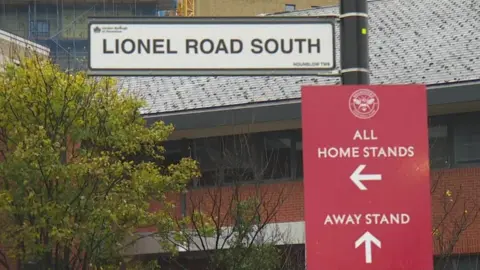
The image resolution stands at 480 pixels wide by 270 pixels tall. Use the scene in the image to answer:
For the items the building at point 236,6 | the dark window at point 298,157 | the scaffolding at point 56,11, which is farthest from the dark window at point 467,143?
the scaffolding at point 56,11

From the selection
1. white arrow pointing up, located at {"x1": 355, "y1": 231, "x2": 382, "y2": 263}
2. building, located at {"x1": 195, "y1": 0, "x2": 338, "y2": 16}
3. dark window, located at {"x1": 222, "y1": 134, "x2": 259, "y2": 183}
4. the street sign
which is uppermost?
building, located at {"x1": 195, "y1": 0, "x2": 338, "y2": 16}

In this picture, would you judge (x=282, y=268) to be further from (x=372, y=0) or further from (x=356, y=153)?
(x=356, y=153)

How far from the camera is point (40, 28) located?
3376 inches

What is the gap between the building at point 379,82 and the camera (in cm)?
2119

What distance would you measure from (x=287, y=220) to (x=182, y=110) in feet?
12.5

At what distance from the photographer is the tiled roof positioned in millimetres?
22094

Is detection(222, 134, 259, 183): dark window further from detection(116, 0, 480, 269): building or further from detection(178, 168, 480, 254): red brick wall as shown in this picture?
detection(178, 168, 480, 254): red brick wall

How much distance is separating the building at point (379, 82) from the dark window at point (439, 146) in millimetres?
24

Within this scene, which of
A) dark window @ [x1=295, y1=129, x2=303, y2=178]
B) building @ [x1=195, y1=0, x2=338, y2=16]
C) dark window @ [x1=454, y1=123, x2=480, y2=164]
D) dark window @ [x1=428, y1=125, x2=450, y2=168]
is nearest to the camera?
dark window @ [x1=428, y1=125, x2=450, y2=168]

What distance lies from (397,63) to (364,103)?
19518 mm

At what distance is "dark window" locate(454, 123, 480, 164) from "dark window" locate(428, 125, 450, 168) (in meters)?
0.23

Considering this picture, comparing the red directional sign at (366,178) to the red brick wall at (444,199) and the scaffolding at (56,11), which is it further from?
the scaffolding at (56,11)

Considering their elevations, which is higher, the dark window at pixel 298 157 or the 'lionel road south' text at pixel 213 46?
the dark window at pixel 298 157

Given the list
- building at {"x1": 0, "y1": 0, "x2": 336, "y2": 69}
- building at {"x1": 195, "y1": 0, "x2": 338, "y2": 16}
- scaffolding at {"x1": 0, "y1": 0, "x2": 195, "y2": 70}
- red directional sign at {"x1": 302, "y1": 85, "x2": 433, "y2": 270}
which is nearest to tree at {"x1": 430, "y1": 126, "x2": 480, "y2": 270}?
red directional sign at {"x1": 302, "y1": 85, "x2": 433, "y2": 270}
